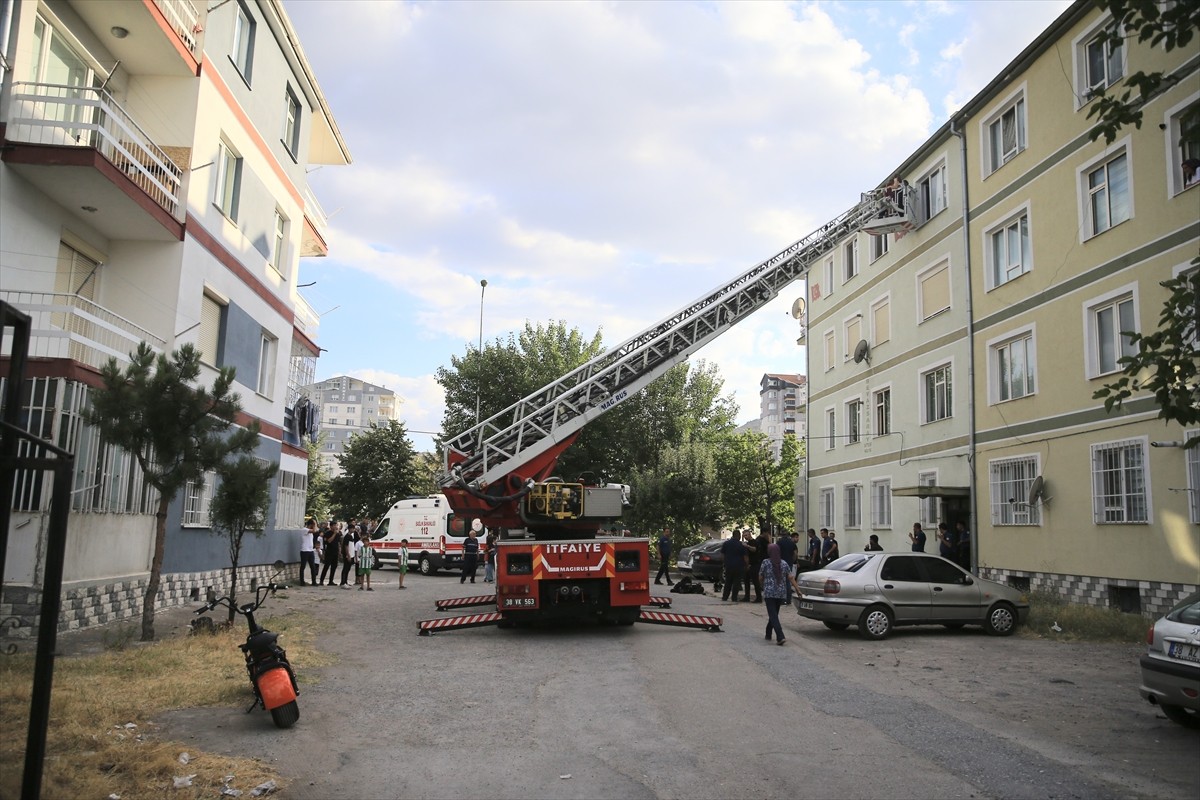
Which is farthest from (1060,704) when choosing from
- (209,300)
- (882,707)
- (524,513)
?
(209,300)

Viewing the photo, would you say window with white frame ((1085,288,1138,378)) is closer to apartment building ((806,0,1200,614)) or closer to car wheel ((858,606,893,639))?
apartment building ((806,0,1200,614))

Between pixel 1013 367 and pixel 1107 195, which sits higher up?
pixel 1107 195

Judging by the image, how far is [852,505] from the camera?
1126 inches

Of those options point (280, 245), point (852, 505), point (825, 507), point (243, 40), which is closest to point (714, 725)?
point (243, 40)

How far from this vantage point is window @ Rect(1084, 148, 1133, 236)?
16641 mm

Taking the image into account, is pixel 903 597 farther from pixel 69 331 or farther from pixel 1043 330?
pixel 69 331

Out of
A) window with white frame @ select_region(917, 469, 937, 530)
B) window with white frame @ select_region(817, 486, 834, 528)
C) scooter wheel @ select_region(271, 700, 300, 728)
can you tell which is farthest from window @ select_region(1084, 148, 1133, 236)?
scooter wheel @ select_region(271, 700, 300, 728)

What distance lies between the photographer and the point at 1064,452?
58.7 ft

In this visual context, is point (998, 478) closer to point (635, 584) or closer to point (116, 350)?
point (635, 584)

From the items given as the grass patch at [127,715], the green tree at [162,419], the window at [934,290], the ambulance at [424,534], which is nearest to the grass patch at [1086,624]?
the window at [934,290]

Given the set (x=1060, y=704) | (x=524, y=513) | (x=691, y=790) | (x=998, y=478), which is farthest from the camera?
(x=998, y=478)

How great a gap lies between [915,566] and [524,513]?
681cm

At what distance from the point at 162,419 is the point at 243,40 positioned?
35.4 ft

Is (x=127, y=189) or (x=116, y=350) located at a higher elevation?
(x=127, y=189)
